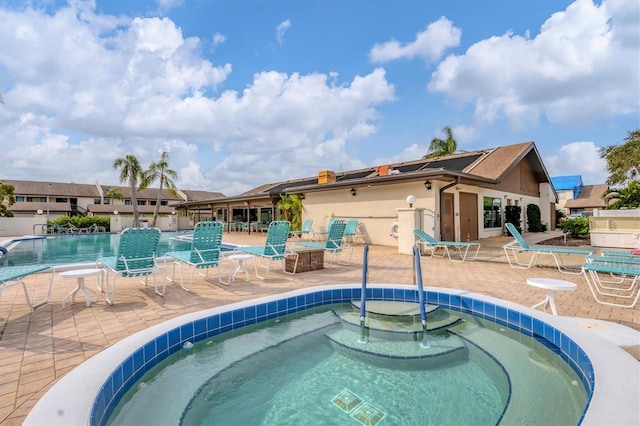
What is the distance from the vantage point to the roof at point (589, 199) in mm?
35438

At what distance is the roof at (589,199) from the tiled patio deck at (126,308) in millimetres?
38186

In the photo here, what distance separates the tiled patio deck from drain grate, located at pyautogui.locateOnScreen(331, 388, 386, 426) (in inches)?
83.3

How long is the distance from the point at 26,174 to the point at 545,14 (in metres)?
57.1

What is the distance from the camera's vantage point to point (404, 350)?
3.52 meters

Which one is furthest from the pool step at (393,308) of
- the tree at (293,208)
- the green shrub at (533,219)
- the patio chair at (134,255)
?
the green shrub at (533,219)

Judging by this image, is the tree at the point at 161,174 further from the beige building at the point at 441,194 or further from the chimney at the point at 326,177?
the chimney at the point at 326,177

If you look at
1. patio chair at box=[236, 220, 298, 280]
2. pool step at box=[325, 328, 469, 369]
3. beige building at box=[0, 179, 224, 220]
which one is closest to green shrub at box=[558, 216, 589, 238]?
patio chair at box=[236, 220, 298, 280]

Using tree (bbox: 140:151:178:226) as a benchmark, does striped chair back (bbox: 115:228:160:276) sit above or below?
below

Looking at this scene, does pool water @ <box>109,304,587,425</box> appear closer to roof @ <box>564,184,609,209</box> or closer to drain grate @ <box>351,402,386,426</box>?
drain grate @ <box>351,402,386,426</box>

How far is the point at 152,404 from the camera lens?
97.1 inches

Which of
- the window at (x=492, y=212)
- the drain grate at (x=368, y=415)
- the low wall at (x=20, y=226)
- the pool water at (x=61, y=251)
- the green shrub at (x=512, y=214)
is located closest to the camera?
the drain grate at (x=368, y=415)

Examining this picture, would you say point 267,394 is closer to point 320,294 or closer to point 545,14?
point 320,294

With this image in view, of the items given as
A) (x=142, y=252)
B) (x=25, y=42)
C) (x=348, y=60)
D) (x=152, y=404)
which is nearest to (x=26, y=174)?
(x=25, y=42)

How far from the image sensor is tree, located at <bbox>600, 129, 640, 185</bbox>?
20.1m
